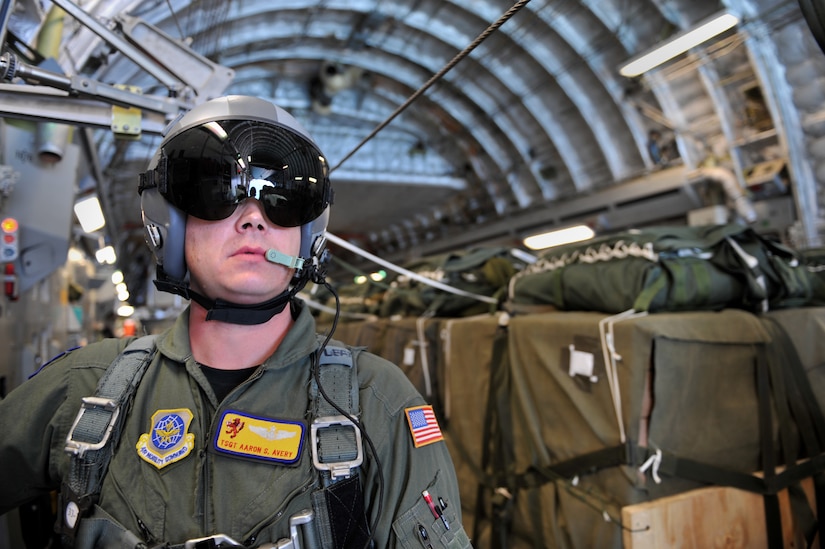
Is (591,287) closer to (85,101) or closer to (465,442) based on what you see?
(465,442)

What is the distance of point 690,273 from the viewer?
2.46 m

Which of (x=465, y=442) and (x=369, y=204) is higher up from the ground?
(x=369, y=204)

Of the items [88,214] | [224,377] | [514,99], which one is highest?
[514,99]

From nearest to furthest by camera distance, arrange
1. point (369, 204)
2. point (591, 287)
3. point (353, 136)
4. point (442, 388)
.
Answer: point (591, 287) → point (442, 388) → point (353, 136) → point (369, 204)

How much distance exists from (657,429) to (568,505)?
2.08ft

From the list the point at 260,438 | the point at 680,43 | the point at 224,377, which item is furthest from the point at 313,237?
the point at 680,43

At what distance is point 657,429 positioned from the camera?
7.23 ft

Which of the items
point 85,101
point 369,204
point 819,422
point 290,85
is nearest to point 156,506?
point 85,101

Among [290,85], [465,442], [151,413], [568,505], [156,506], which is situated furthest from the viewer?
[290,85]

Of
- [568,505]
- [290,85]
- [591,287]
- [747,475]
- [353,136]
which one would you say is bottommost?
[568,505]

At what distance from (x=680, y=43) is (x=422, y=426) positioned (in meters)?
4.15

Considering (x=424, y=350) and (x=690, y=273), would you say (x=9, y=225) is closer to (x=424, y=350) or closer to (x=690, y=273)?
(x=424, y=350)

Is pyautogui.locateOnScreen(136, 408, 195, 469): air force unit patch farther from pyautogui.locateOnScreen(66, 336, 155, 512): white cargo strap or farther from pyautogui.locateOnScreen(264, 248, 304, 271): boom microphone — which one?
pyautogui.locateOnScreen(264, 248, 304, 271): boom microphone

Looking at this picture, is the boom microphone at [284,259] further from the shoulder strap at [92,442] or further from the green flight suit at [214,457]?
the shoulder strap at [92,442]
